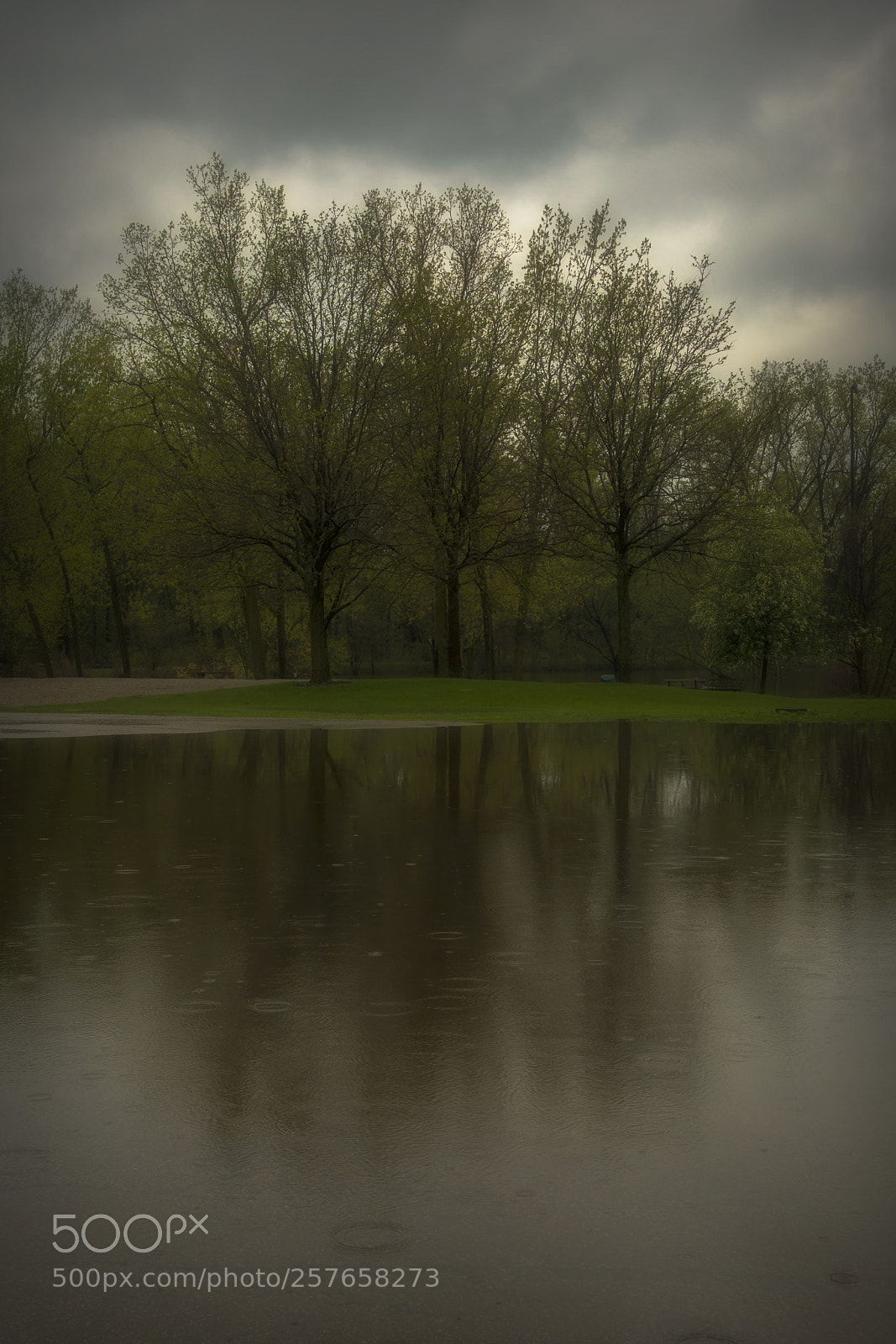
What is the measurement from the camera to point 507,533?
130 feet

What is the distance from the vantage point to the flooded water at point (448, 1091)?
10.1ft

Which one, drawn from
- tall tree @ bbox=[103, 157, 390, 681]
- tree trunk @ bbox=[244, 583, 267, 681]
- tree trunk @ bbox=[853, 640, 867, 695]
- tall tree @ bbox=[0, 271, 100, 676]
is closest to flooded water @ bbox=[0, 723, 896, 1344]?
tall tree @ bbox=[103, 157, 390, 681]

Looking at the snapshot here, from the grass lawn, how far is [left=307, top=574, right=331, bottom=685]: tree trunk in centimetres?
68

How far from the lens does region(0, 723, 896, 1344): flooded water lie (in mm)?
3088

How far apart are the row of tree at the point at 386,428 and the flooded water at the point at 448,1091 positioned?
26267 mm

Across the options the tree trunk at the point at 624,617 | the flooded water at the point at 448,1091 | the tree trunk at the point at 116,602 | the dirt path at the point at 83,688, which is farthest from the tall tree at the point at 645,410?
the flooded water at the point at 448,1091

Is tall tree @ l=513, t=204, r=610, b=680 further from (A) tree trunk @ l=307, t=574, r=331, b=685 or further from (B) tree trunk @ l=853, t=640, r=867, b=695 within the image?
(B) tree trunk @ l=853, t=640, r=867, b=695

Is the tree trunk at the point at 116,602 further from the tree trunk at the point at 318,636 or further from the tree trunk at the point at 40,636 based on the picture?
the tree trunk at the point at 318,636

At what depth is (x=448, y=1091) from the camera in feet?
14.5

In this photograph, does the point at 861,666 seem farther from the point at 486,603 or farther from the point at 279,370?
the point at 279,370

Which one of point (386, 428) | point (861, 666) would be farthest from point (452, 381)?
point (861, 666)

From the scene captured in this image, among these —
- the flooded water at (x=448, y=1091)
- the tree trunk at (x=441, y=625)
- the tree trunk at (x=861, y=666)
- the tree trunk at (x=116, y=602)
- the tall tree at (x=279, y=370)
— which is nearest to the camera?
the flooded water at (x=448, y=1091)

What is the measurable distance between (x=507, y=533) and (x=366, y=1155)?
3653cm

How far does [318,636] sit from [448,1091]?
32304mm
